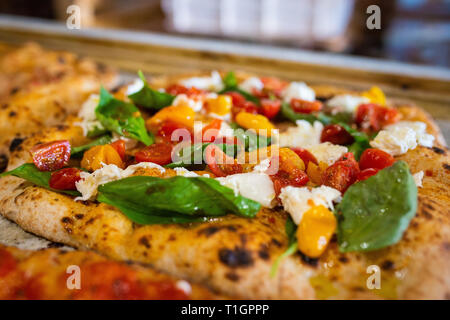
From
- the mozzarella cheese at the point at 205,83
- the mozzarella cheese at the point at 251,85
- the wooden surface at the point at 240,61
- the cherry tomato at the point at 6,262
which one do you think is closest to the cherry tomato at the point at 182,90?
the mozzarella cheese at the point at 205,83

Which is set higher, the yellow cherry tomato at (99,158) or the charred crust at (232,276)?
the yellow cherry tomato at (99,158)

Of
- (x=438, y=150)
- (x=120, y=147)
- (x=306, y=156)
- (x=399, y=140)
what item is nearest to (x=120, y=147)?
(x=120, y=147)

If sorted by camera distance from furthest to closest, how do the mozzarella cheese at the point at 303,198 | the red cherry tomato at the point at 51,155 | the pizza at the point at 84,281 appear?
the red cherry tomato at the point at 51,155 → the mozzarella cheese at the point at 303,198 → the pizza at the point at 84,281

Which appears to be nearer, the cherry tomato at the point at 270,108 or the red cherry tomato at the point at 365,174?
the red cherry tomato at the point at 365,174

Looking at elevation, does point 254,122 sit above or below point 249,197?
above

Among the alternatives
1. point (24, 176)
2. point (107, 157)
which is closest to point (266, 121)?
point (107, 157)

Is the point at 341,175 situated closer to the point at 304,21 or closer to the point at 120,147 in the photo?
the point at 120,147

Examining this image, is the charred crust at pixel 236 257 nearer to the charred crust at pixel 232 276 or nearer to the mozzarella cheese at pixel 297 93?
the charred crust at pixel 232 276


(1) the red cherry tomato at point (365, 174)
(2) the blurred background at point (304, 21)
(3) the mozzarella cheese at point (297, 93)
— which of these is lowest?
(1) the red cherry tomato at point (365, 174)
